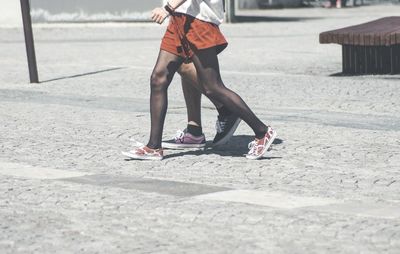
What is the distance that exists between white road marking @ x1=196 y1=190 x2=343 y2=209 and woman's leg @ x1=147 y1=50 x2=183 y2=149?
5.16 ft

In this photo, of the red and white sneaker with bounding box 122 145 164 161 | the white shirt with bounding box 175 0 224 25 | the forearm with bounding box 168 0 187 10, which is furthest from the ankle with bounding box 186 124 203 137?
the forearm with bounding box 168 0 187 10

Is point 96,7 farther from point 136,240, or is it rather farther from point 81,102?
point 136,240

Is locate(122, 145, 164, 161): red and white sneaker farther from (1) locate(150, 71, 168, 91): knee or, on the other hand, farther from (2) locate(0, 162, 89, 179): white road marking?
(2) locate(0, 162, 89, 179): white road marking

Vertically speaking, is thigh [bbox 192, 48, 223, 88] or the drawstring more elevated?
the drawstring

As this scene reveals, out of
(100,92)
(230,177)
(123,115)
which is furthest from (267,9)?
(230,177)

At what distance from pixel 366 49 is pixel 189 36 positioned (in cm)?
765

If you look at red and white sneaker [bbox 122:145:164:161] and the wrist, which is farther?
red and white sneaker [bbox 122:145:164:161]

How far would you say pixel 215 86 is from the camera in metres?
9.11

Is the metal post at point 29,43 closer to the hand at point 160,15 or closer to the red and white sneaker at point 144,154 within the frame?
the red and white sneaker at point 144,154

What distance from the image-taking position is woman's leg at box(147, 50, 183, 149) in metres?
9.09

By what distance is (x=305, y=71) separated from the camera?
55.0ft

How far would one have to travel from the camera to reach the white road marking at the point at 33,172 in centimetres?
845

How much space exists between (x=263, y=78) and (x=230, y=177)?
24.7ft

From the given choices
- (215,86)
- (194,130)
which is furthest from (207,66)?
(194,130)
